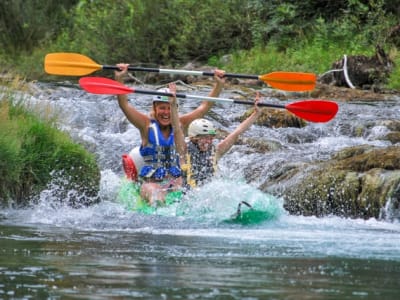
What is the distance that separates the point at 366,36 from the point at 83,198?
35.3ft

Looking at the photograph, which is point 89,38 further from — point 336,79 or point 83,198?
point 83,198

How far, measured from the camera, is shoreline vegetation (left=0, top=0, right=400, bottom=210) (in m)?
19.8

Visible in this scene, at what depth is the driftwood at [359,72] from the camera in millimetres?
17297

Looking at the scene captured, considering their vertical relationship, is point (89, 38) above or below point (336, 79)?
above

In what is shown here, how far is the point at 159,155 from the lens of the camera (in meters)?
9.77

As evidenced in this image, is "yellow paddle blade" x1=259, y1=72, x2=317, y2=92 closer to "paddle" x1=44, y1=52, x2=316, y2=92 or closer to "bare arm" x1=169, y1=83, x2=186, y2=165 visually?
"paddle" x1=44, y1=52, x2=316, y2=92

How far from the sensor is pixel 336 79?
17406mm

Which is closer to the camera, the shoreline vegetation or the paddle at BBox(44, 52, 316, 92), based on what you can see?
the paddle at BBox(44, 52, 316, 92)

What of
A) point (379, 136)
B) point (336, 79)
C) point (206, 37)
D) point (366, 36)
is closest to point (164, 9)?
point (206, 37)

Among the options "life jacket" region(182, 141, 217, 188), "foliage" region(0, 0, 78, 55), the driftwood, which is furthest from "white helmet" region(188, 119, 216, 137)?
"foliage" region(0, 0, 78, 55)

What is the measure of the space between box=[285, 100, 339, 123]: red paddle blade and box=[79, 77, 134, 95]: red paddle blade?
1628mm

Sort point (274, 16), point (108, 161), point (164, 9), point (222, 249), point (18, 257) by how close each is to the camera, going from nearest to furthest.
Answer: point (18, 257) < point (222, 249) < point (108, 161) < point (274, 16) < point (164, 9)

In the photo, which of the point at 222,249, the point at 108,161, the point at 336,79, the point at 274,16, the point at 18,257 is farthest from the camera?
the point at 274,16

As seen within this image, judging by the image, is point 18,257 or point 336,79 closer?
point 18,257
